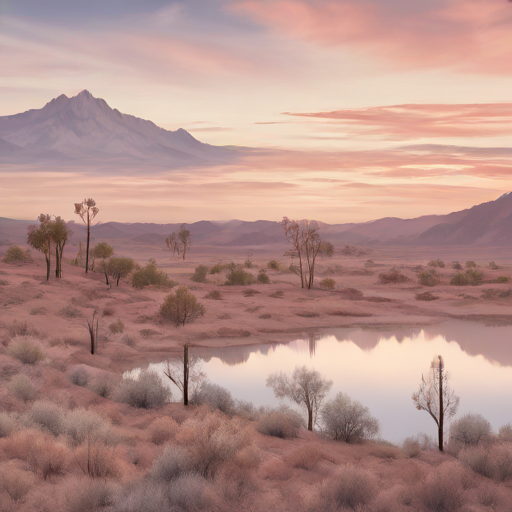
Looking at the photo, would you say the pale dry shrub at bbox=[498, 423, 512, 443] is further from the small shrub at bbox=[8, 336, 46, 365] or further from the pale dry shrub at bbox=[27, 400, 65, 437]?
the small shrub at bbox=[8, 336, 46, 365]

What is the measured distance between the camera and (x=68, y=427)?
38.6 ft

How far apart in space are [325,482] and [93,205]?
150 ft

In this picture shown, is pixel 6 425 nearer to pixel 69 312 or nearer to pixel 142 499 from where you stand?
pixel 142 499

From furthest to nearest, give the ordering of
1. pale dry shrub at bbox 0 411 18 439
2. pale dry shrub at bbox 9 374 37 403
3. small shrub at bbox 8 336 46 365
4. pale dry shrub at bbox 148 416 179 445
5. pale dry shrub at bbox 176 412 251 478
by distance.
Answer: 1. small shrub at bbox 8 336 46 365
2. pale dry shrub at bbox 9 374 37 403
3. pale dry shrub at bbox 148 416 179 445
4. pale dry shrub at bbox 0 411 18 439
5. pale dry shrub at bbox 176 412 251 478

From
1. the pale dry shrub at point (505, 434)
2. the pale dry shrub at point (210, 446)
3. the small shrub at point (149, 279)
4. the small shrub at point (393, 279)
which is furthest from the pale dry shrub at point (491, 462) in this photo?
the small shrub at point (393, 279)

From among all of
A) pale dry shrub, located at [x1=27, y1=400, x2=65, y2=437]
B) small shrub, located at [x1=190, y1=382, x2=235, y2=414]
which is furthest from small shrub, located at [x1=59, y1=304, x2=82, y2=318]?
pale dry shrub, located at [x1=27, y1=400, x2=65, y2=437]

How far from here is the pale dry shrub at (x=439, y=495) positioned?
9219 mm

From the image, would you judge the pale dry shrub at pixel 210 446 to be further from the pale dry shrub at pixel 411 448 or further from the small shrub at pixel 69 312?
the small shrub at pixel 69 312

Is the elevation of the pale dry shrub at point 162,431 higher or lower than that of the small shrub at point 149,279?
lower

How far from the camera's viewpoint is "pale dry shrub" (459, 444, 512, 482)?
10.9 meters

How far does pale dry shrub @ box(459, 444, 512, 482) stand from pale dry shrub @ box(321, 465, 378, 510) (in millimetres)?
3020

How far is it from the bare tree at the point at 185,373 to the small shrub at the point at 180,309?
313 inches

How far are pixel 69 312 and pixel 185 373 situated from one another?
61.3 feet

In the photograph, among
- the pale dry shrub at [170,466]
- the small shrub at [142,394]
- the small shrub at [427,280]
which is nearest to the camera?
the pale dry shrub at [170,466]
